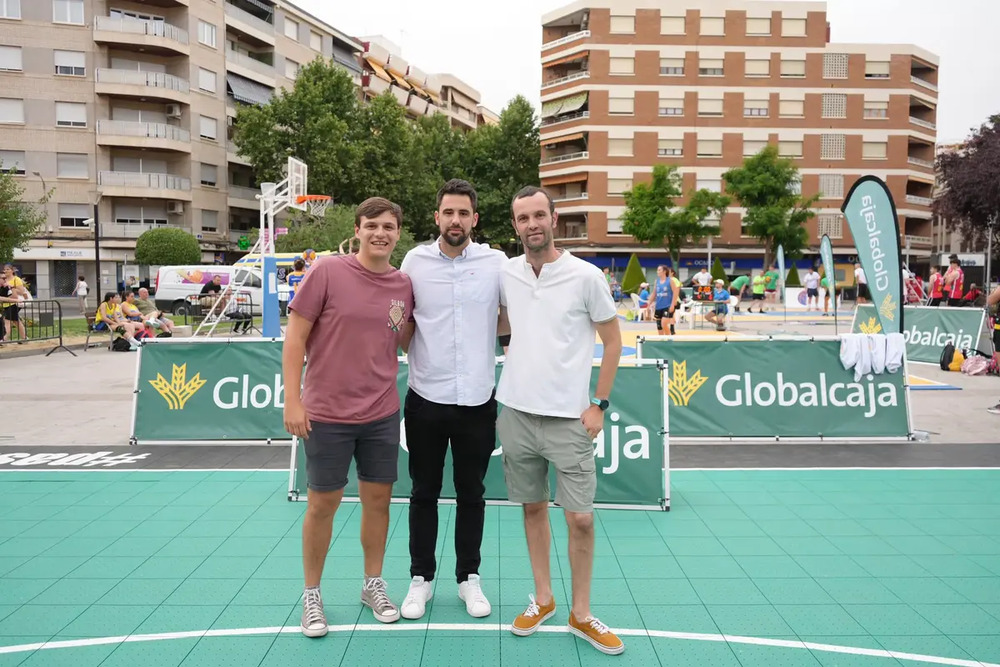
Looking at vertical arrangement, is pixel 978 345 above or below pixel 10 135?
below

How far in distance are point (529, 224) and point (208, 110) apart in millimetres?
47108

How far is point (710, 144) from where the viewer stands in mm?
53406

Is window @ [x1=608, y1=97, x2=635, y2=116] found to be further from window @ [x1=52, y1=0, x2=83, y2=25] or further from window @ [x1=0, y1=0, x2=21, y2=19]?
window @ [x1=0, y1=0, x2=21, y2=19]

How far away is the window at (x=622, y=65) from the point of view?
5375cm

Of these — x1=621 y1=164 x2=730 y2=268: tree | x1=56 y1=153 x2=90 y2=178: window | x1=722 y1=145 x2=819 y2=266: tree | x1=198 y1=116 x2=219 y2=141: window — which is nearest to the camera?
x1=56 y1=153 x2=90 y2=178: window

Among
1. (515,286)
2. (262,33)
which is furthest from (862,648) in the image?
(262,33)

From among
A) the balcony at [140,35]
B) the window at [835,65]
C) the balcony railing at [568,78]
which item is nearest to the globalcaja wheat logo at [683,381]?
the balcony at [140,35]

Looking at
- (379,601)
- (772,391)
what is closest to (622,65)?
(772,391)

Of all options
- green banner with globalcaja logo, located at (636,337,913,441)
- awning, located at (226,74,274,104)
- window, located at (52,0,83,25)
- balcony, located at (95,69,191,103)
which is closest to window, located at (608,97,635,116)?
awning, located at (226,74,274,104)

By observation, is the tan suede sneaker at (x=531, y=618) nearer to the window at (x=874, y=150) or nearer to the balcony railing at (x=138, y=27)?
the balcony railing at (x=138, y=27)

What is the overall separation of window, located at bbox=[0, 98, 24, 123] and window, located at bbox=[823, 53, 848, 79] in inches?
1973

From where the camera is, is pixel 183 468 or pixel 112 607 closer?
pixel 112 607

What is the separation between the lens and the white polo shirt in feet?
12.4

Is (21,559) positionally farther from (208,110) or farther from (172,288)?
(208,110)
